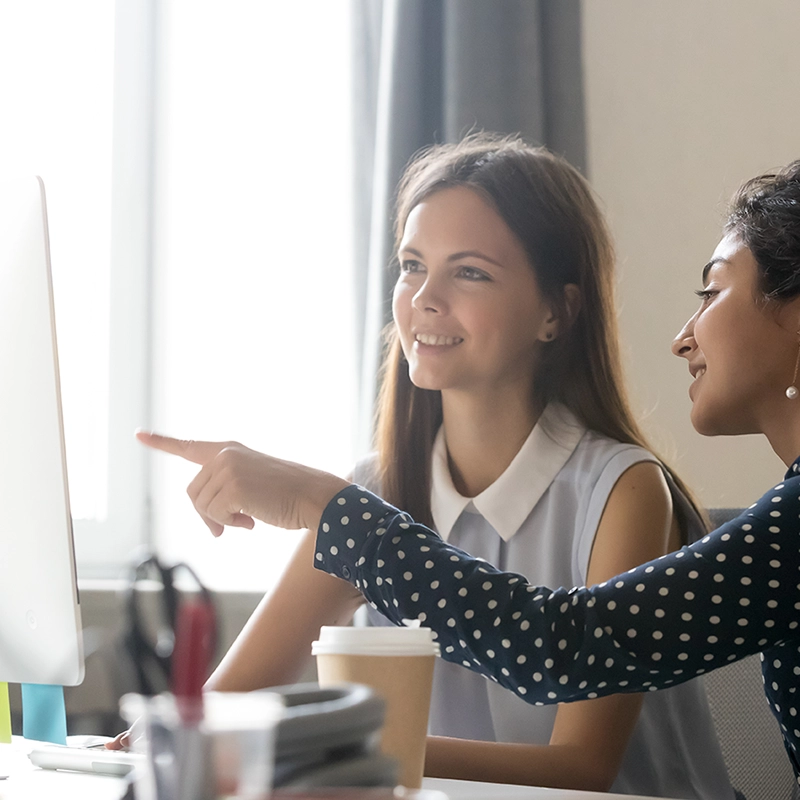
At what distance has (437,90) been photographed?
2109 millimetres

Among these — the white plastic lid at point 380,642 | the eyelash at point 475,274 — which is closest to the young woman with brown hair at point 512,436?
the eyelash at point 475,274

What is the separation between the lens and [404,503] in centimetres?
141

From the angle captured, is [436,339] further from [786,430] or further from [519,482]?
[786,430]

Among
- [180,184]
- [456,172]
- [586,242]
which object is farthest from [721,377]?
[180,184]

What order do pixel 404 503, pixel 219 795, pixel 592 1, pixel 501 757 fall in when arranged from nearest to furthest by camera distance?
pixel 219 795 < pixel 501 757 < pixel 404 503 < pixel 592 1

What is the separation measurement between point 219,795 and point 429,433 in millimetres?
1102

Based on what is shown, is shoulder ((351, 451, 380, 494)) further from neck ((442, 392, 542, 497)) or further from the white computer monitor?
the white computer monitor

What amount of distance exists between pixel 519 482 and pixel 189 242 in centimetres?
124

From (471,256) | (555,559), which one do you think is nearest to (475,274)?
(471,256)

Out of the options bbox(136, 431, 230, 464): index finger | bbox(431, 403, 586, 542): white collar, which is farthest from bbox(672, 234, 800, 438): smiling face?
bbox(136, 431, 230, 464): index finger

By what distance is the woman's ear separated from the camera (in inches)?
56.7

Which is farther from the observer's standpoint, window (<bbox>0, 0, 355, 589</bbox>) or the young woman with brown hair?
window (<bbox>0, 0, 355, 589</bbox>)

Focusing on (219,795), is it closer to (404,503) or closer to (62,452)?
(62,452)

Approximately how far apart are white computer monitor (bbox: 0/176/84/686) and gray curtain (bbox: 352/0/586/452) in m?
1.23
